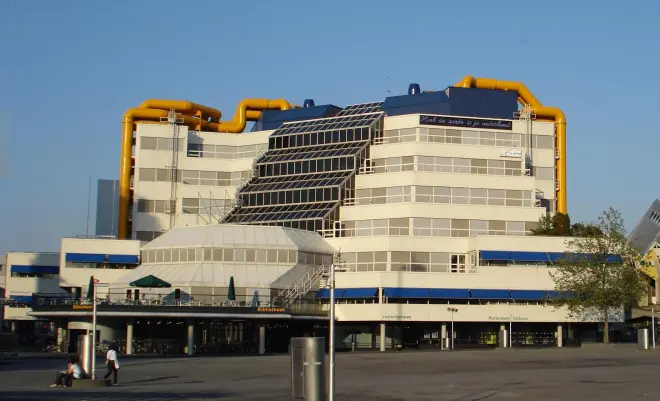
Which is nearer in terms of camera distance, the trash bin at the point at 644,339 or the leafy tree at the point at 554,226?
the trash bin at the point at 644,339

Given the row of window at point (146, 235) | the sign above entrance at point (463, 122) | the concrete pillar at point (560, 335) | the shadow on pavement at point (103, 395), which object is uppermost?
the sign above entrance at point (463, 122)

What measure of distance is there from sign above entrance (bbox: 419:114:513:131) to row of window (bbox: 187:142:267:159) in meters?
23.1

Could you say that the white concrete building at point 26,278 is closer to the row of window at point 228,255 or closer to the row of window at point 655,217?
the row of window at point 228,255

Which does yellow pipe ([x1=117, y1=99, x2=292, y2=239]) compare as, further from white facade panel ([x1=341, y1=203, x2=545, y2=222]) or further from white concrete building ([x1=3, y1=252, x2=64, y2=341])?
white facade panel ([x1=341, y1=203, x2=545, y2=222])

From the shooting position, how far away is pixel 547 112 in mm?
119688

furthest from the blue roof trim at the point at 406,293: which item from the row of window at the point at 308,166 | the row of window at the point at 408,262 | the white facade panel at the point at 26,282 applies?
the white facade panel at the point at 26,282

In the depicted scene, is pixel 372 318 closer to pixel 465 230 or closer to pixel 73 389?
pixel 465 230

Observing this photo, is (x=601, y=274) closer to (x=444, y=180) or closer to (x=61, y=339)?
(x=444, y=180)

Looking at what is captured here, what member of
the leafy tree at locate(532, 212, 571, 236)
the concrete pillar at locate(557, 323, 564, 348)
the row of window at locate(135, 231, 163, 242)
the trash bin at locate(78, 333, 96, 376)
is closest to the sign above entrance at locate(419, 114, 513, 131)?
the leafy tree at locate(532, 212, 571, 236)

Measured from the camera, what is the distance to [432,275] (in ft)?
330

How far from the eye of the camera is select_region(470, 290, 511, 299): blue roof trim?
100 m

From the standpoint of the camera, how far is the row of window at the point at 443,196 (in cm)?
10594

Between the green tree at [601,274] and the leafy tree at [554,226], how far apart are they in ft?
20.4

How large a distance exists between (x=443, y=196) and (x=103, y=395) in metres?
68.6
